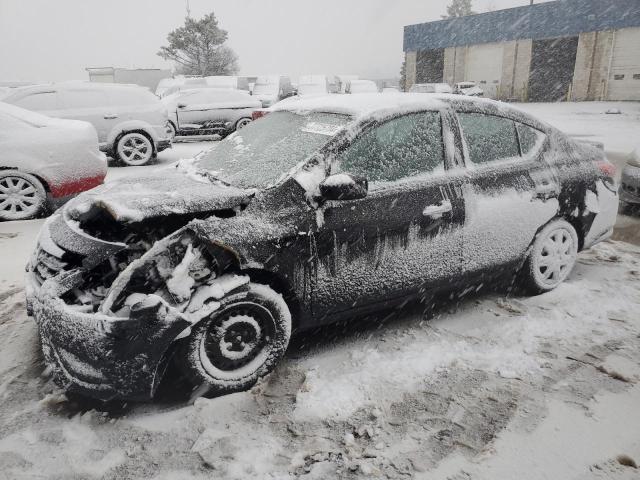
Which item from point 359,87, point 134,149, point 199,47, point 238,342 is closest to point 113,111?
point 134,149

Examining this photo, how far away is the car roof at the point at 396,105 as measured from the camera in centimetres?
341

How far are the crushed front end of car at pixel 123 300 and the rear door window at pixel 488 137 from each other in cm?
174

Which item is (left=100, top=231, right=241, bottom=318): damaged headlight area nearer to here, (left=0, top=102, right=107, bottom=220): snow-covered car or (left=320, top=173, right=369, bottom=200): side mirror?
(left=320, top=173, right=369, bottom=200): side mirror

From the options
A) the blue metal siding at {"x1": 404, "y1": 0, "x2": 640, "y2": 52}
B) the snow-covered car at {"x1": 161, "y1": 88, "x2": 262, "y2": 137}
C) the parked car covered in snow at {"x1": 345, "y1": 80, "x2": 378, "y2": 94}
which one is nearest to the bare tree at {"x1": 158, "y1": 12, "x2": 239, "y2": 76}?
the blue metal siding at {"x1": 404, "y1": 0, "x2": 640, "y2": 52}

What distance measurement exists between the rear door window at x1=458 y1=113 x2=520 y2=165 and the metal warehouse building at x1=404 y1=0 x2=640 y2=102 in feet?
102

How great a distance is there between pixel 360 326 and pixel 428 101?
1.65 m

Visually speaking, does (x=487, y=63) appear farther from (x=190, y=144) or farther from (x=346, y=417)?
(x=346, y=417)

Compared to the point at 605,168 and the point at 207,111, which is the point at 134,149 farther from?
the point at 605,168

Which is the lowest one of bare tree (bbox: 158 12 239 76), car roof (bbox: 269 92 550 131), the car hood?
the car hood

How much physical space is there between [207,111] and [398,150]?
12.0 metres

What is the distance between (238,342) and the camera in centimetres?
297

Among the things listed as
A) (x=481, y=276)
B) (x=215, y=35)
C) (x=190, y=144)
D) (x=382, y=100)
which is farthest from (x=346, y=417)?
(x=215, y=35)

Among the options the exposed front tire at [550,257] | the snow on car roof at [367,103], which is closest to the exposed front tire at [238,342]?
the snow on car roof at [367,103]

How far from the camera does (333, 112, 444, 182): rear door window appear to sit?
3.22 meters
